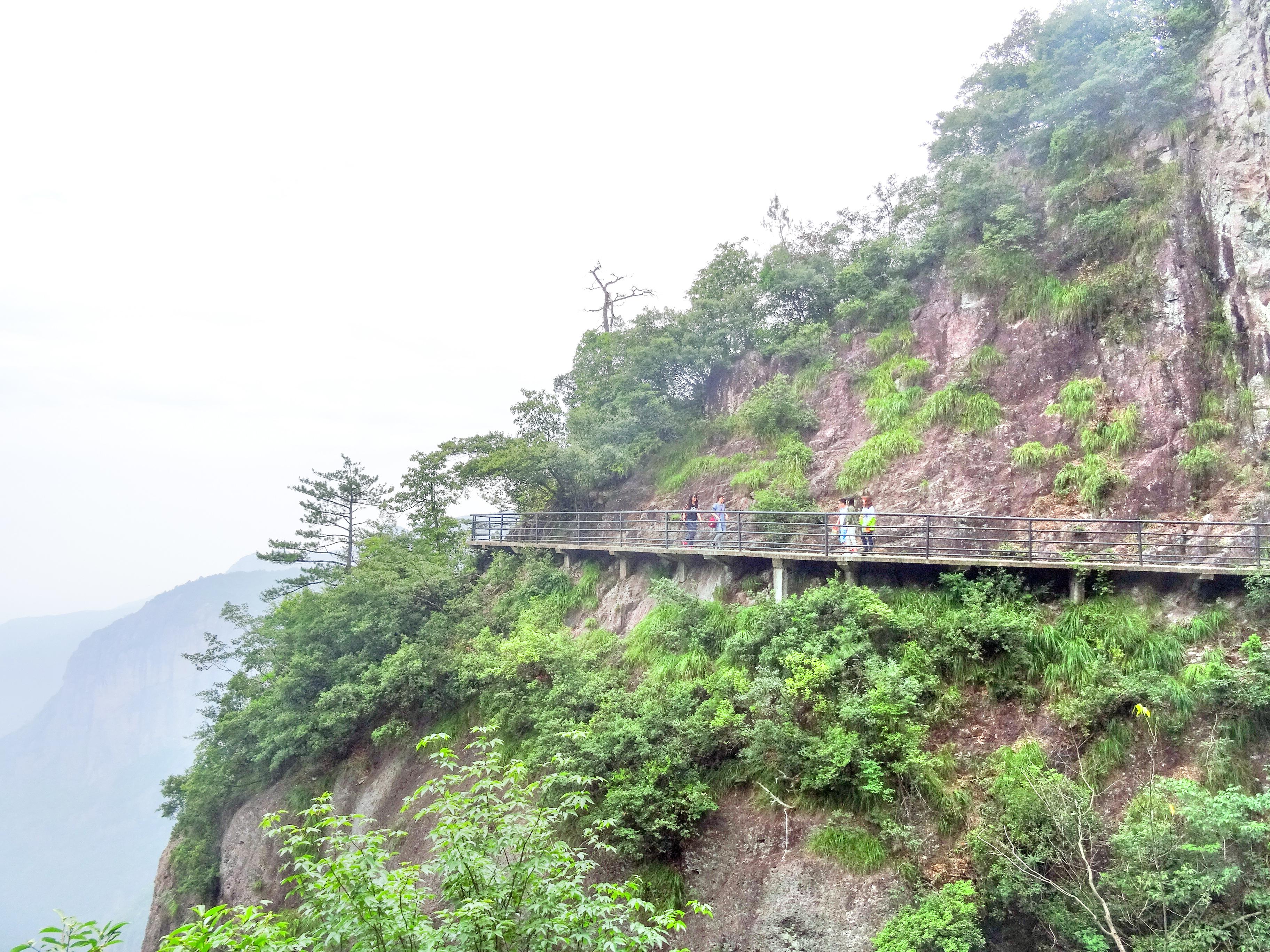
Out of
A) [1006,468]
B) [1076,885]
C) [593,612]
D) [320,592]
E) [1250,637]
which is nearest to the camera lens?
[1076,885]

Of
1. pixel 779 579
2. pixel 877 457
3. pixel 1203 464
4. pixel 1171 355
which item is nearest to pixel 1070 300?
pixel 1171 355

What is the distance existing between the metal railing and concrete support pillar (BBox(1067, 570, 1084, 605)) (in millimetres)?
227

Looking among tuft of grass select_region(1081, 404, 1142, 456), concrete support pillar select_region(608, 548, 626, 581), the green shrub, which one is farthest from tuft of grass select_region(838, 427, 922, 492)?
concrete support pillar select_region(608, 548, 626, 581)

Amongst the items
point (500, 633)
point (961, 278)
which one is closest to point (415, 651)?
point (500, 633)

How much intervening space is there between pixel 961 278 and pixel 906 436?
5320 millimetres

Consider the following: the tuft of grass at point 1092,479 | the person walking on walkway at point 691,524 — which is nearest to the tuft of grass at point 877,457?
the tuft of grass at point 1092,479

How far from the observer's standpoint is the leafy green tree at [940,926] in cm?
704

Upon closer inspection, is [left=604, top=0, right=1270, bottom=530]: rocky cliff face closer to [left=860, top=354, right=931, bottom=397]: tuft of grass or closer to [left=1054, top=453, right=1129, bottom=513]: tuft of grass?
[left=1054, top=453, right=1129, bottom=513]: tuft of grass

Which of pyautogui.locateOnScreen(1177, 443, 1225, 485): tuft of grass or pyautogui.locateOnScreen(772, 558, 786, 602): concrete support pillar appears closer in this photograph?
pyautogui.locateOnScreen(1177, 443, 1225, 485): tuft of grass

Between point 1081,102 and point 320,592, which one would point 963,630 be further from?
point 320,592

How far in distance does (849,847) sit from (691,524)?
9.28m

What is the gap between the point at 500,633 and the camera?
56.9ft

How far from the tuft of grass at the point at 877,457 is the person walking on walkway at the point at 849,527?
142cm

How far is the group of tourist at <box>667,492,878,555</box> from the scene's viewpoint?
12.4 m
